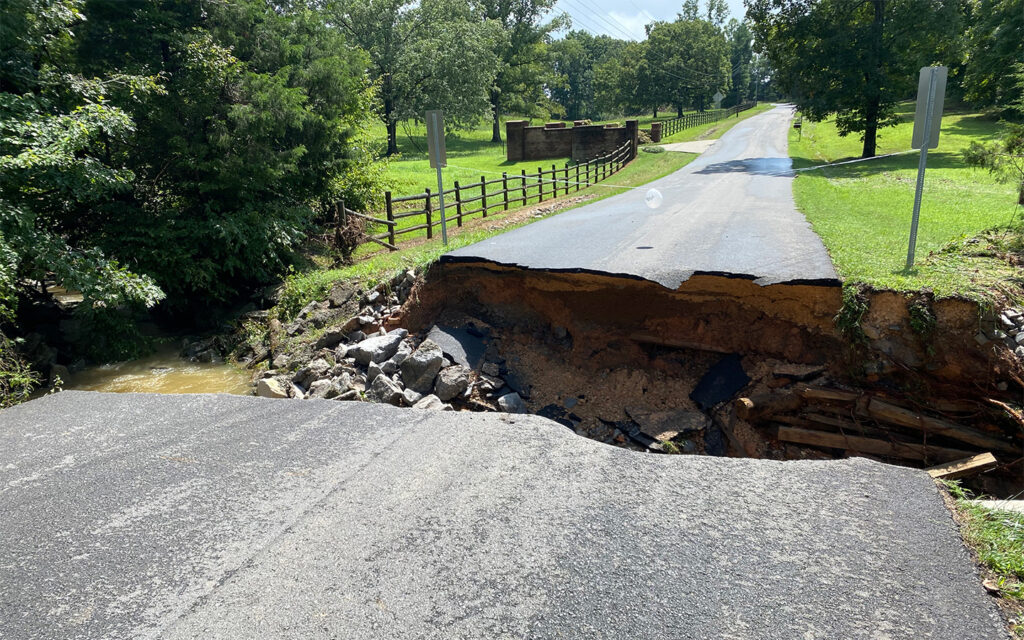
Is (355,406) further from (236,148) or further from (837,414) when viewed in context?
(236,148)

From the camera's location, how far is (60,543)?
339 centimetres

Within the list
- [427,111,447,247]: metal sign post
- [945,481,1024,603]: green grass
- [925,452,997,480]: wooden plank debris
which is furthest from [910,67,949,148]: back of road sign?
[427,111,447,247]: metal sign post

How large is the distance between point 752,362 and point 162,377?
8869 millimetres

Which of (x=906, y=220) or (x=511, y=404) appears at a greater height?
(x=906, y=220)

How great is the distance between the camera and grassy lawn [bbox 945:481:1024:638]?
2787 mm

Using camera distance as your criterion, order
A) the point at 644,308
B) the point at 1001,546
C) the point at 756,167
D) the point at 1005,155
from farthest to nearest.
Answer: the point at 756,167
the point at 1005,155
the point at 644,308
the point at 1001,546

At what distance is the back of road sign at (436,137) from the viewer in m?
10.9

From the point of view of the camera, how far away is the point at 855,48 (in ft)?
78.2

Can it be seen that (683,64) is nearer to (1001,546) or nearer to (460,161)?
(460,161)

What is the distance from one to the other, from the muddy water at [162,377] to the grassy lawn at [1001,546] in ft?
26.9

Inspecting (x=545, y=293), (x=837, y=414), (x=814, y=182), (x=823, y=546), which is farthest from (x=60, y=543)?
(x=814, y=182)

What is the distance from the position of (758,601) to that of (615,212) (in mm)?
12279

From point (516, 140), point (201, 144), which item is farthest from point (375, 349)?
point (516, 140)

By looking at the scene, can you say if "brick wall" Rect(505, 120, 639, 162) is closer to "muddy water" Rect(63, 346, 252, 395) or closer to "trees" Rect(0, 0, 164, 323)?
"trees" Rect(0, 0, 164, 323)
